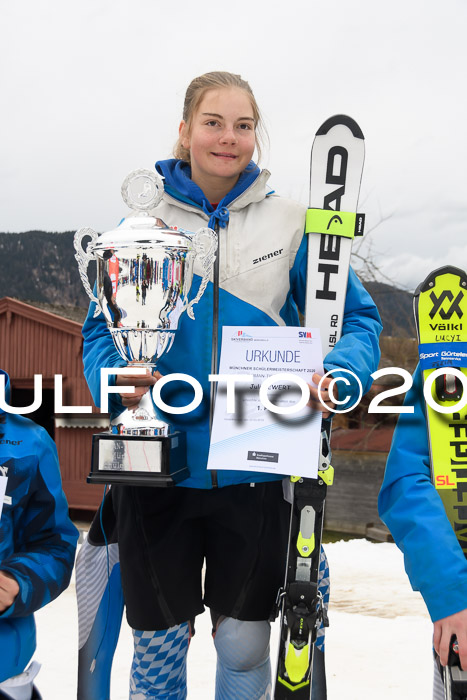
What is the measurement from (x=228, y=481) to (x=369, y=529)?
28.9 ft

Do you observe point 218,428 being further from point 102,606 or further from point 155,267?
point 102,606

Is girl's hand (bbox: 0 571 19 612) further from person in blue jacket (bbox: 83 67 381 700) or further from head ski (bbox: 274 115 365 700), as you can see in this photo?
head ski (bbox: 274 115 365 700)

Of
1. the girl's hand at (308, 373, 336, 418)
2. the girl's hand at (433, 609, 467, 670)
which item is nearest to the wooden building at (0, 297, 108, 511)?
the girl's hand at (308, 373, 336, 418)

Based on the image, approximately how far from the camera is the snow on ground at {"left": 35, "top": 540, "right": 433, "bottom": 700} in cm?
336

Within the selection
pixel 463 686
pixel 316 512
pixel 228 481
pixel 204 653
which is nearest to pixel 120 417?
pixel 228 481

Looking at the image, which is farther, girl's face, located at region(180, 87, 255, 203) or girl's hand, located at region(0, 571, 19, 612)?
girl's face, located at region(180, 87, 255, 203)

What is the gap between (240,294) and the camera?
1.80 m

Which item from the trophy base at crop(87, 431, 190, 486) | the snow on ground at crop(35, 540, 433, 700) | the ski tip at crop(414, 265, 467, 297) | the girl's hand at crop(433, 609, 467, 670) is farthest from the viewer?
the snow on ground at crop(35, 540, 433, 700)

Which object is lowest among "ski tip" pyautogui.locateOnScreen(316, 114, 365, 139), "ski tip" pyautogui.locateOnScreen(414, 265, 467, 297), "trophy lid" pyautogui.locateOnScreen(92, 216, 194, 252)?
"ski tip" pyautogui.locateOnScreen(414, 265, 467, 297)

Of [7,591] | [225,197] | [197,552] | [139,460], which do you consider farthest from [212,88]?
[7,591]

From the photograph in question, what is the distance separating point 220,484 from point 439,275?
2.68 ft

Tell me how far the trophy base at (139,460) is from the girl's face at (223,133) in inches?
27.7

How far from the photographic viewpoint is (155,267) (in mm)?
1788

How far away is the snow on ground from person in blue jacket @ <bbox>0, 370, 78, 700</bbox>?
1.65 meters
